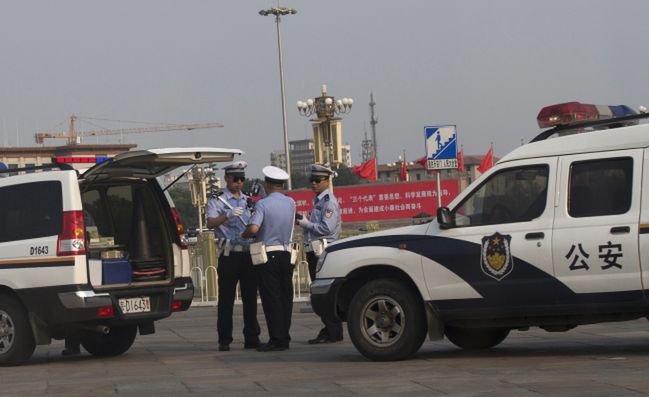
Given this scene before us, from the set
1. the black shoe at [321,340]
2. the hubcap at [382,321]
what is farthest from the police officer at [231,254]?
the hubcap at [382,321]

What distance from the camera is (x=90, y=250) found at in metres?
12.7

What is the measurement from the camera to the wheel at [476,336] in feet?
39.8

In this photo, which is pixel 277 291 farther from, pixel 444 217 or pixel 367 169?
pixel 367 169

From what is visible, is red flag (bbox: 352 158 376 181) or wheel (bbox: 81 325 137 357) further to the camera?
red flag (bbox: 352 158 376 181)

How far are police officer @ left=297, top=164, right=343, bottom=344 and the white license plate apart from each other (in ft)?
6.09

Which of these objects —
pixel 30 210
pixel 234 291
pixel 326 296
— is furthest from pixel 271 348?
pixel 30 210

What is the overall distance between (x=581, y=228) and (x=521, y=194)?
66 centimetres

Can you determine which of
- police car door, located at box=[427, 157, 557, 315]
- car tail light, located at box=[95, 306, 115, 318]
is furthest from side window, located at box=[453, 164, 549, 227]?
car tail light, located at box=[95, 306, 115, 318]

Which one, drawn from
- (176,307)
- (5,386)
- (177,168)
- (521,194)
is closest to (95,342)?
(176,307)

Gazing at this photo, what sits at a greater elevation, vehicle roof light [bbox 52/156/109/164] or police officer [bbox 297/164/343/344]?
vehicle roof light [bbox 52/156/109/164]

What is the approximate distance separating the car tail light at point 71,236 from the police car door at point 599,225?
15.0 ft

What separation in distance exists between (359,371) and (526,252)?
174cm

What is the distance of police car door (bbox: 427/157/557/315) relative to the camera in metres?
10.7

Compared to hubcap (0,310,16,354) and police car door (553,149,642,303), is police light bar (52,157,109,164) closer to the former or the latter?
hubcap (0,310,16,354)
